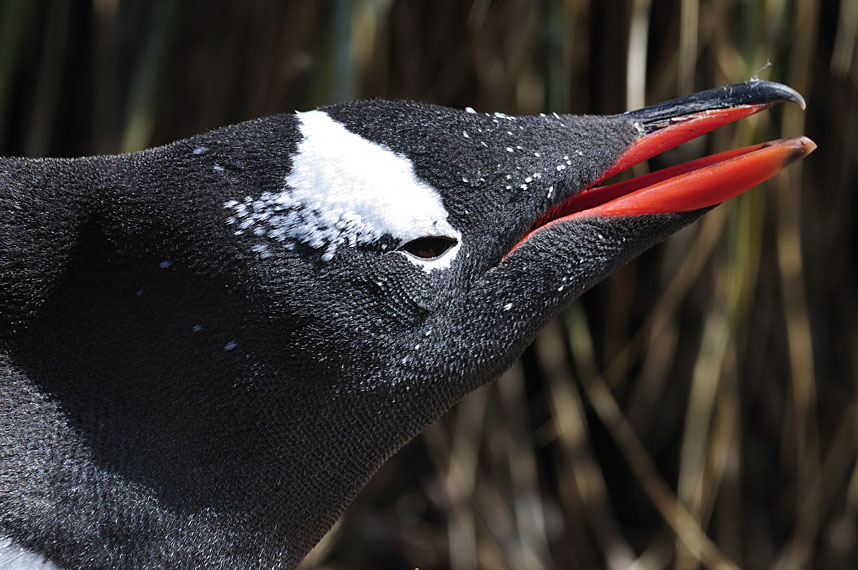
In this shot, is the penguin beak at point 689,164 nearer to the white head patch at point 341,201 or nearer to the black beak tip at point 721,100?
the black beak tip at point 721,100

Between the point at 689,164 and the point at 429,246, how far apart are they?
11.3 inches

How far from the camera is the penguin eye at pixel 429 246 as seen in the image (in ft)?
3.02

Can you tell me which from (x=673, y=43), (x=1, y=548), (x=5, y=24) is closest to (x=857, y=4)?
(x=673, y=43)

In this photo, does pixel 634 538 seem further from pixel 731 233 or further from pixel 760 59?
pixel 760 59

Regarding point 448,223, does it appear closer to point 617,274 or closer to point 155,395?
point 155,395

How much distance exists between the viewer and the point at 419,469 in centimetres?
237

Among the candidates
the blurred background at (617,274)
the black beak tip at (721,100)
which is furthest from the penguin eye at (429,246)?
the blurred background at (617,274)

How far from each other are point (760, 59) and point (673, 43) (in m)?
0.17

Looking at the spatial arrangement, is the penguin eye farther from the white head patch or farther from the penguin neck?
the penguin neck

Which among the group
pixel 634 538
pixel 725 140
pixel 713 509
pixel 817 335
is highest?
pixel 725 140

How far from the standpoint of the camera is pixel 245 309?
88 centimetres

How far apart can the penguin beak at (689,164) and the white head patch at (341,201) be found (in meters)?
0.14

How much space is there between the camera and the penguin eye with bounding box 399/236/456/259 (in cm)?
92

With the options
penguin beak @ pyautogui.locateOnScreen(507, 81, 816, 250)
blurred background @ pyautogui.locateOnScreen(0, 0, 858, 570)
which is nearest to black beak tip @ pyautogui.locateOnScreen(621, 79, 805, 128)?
penguin beak @ pyautogui.locateOnScreen(507, 81, 816, 250)
